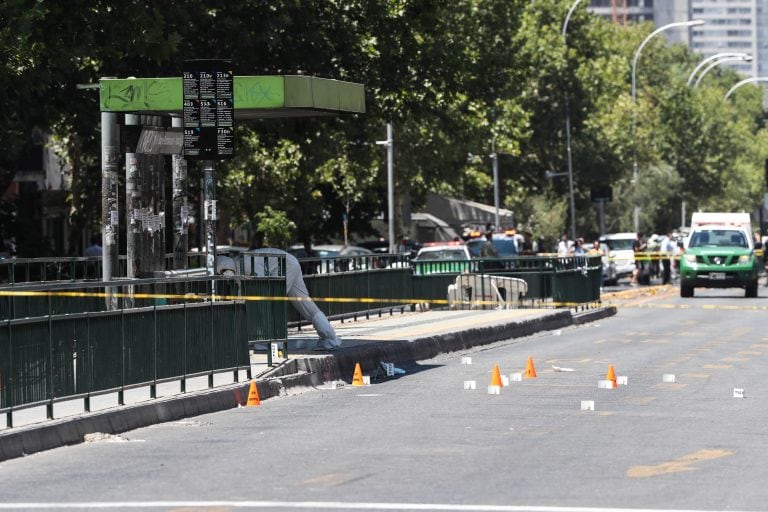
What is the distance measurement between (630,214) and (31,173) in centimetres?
4817

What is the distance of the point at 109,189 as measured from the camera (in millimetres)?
22266

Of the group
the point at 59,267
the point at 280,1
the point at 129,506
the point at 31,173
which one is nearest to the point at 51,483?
the point at 129,506

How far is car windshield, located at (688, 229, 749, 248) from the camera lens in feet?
155

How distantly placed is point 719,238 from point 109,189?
28416 millimetres

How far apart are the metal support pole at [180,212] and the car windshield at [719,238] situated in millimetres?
25878

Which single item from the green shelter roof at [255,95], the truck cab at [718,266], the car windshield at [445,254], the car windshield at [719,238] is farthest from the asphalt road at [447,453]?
the car windshield at [719,238]

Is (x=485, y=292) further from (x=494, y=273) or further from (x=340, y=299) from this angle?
(x=340, y=299)

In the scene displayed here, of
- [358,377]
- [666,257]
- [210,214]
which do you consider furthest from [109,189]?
[666,257]

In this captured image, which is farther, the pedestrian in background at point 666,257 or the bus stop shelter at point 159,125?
the pedestrian in background at point 666,257

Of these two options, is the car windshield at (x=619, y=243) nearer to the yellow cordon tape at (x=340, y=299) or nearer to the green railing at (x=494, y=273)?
the yellow cordon tape at (x=340, y=299)

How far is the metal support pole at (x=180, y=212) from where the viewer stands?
2283 cm

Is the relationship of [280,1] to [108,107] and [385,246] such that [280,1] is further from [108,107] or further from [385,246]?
[385,246]

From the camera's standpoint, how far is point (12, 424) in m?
13.7

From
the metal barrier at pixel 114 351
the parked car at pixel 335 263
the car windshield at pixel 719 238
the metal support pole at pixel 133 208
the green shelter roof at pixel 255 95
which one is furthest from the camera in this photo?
the car windshield at pixel 719 238
